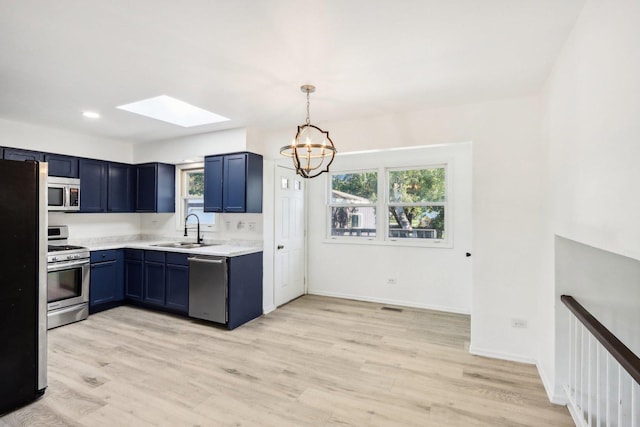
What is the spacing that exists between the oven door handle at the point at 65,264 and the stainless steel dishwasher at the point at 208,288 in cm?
144

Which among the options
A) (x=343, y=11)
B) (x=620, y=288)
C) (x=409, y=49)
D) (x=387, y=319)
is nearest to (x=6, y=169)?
(x=343, y=11)

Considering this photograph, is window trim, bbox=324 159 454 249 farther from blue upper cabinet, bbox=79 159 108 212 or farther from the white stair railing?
blue upper cabinet, bbox=79 159 108 212

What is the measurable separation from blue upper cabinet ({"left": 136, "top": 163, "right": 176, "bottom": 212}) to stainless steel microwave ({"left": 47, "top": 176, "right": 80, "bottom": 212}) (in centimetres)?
89

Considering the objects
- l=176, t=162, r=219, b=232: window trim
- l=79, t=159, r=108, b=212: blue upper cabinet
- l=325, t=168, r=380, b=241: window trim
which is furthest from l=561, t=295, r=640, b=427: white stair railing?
l=79, t=159, r=108, b=212: blue upper cabinet

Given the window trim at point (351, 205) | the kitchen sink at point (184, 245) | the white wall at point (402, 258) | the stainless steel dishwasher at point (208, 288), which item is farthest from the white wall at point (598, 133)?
the kitchen sink at point (184, 245)

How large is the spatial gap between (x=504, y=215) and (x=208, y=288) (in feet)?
11.2

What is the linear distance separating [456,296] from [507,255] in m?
1.66

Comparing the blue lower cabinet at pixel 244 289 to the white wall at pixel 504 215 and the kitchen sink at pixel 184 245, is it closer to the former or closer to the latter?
the kitchen sink at pixel 184 245

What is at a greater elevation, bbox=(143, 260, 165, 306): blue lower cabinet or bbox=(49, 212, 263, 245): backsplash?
bbox=(49, 212, 263, 245): backsplash

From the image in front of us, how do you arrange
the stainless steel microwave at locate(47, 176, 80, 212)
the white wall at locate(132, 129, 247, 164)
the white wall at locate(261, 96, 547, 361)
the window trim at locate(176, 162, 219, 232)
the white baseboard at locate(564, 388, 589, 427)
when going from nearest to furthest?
the white baseboard at locate(564, 388, 589, 427) < the white wall at locate(261, 96, 547, 361) < the stainless steel microwave at locate(47, 176, 80, 212) < the white wall at locate(132, 129, 247, 164) < the window trim at locate(176, 162, 219, 232)

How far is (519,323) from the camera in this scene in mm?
3068

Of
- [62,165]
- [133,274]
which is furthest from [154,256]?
[62,165]

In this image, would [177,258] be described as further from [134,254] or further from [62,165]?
[62,165]

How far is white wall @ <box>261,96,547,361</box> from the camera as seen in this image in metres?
2.99
